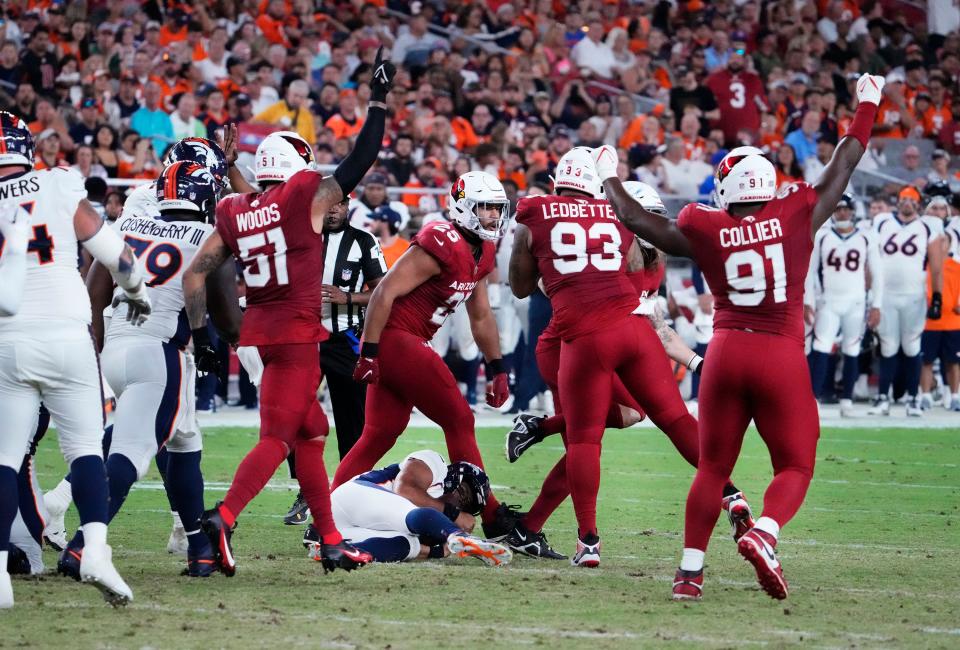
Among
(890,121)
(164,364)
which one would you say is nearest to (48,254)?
(164,364)

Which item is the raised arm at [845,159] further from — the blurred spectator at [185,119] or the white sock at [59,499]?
the blurred spectator at [185,119]

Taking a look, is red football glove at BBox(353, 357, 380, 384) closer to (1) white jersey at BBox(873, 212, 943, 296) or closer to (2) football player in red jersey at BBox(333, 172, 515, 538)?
(2) football player in red jersey at BBox(333, 172, 515, 538)

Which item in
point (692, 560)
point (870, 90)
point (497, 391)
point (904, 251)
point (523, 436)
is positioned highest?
point (870, 90)

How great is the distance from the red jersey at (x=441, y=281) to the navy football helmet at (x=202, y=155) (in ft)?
3.33

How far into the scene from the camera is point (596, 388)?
6797 mm

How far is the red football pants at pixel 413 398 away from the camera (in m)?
7.09

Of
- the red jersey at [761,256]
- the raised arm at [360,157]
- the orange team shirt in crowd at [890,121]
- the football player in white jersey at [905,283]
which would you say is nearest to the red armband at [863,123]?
the red jersey at [761,256]

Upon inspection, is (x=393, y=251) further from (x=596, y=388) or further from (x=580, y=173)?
(x=596, y=388)

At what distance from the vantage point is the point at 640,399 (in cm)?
700

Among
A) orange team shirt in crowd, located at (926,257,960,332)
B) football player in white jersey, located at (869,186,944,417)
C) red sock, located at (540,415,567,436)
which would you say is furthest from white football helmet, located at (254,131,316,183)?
orange team shirt in crowd, located at (926,257,960,332)

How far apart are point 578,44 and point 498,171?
4.34 m

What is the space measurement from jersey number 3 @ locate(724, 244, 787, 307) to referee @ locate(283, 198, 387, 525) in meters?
3.17

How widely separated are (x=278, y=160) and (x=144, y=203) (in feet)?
2.67

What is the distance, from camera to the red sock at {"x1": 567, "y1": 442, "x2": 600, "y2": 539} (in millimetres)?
6684
